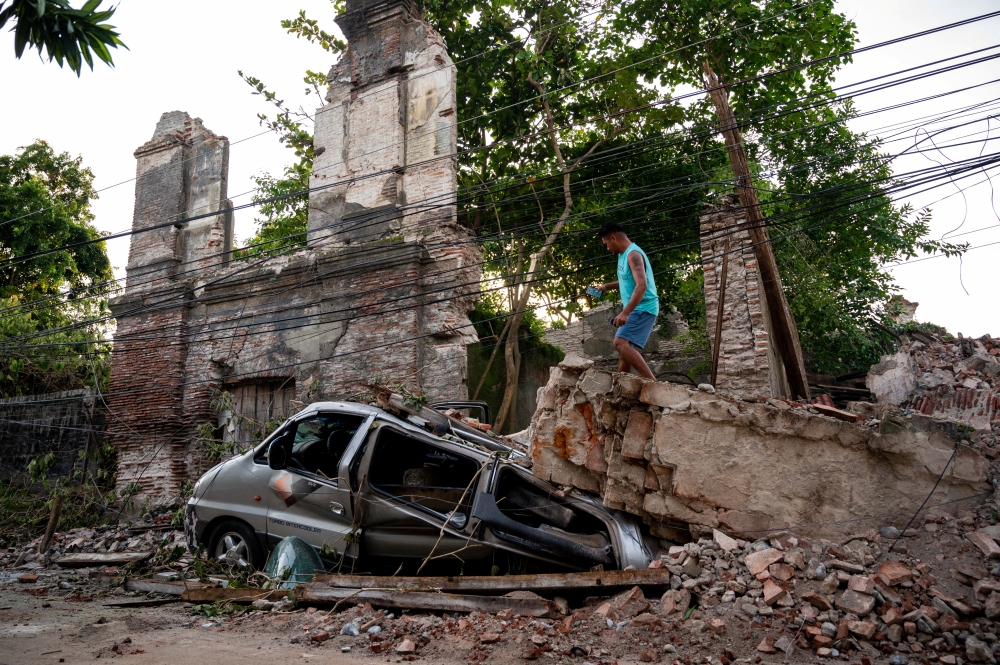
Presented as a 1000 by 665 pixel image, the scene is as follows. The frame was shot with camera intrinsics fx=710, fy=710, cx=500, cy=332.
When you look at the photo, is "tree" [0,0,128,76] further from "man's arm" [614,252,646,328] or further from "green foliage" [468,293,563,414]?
"green foliage" [468,293,563,414]

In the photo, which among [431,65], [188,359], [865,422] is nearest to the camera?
[865,422]

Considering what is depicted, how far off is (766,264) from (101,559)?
8.45m

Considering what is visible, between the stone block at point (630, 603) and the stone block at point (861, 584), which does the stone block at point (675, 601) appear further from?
the stone block at point (861, 584)

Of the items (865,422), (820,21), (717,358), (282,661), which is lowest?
(282,661)

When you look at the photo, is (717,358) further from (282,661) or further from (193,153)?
(193,153)

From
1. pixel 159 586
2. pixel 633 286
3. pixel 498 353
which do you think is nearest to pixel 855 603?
pixel 633 286

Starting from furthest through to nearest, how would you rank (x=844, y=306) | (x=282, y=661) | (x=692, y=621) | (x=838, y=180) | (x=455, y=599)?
(x=838, y=180) → (x=844, y=306) → (x=455, y=599) → (x=692, y=621) → (x=282, y=661)

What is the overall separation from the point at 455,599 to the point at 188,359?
8324 mm

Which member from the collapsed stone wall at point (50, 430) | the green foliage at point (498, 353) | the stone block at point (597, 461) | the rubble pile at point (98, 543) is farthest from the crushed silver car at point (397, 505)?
the green foliage at point (498, 353)

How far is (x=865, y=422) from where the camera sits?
5.16 m

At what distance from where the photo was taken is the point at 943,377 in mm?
8539

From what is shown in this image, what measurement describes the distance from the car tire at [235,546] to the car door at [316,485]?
0.23 metres

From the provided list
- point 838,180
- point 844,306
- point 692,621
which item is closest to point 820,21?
point 838,180

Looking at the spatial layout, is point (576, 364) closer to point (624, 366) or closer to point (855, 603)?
point (624, 366)
